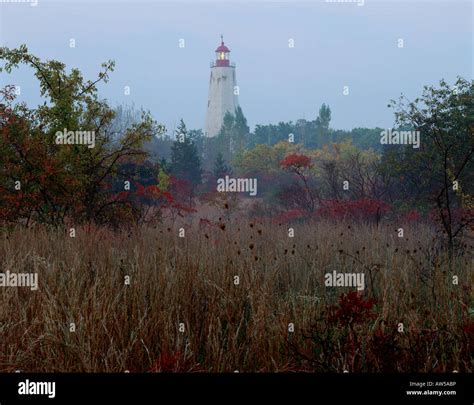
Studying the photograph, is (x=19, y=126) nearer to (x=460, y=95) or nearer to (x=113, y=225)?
(x=113, y=225)

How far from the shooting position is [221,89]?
226 feet

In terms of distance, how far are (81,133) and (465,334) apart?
928 cm

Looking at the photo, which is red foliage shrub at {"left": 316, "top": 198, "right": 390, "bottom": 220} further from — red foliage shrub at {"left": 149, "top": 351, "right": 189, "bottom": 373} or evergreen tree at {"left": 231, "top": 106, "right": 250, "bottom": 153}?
evergreen tree at {"left": 231, "top": 106, "right": 250, "bottom": 153}

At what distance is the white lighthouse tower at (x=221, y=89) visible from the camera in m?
68.8

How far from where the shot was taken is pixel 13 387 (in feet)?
15.7

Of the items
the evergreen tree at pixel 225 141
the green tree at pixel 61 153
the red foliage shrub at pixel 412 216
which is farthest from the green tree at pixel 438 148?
the evergreen tree at pixel 225 141

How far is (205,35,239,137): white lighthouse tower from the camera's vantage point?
6881 cm

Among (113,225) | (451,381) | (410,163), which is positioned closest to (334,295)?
(451,381)
